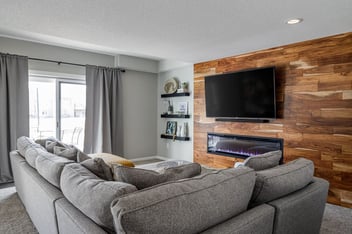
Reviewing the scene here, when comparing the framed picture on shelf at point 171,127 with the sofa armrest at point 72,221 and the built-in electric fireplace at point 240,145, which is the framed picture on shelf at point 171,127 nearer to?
the built-in electric fireplace at point 240,145

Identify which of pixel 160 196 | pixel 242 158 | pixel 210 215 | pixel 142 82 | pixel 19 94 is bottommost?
pixel 242 158

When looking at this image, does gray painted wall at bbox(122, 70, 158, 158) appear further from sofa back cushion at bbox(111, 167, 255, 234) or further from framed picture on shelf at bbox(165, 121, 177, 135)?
sofa back cushion at bbox(111, 167, 255, 234)

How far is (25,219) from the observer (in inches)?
104

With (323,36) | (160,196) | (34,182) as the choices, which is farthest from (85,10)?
(323,36)

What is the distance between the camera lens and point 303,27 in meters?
2.88

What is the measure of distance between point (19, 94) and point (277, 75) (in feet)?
14.7

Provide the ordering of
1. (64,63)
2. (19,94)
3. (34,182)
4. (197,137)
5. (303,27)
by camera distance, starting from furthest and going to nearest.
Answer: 1. (197,137)
2. (64,63)
3. (19,94)
4. (303,27)
5. (34,182)

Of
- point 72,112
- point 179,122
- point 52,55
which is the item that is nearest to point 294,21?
point 179,122

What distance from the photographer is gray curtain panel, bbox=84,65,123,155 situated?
198 inches

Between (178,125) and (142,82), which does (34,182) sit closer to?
(178,125)

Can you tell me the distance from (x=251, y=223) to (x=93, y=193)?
2.73 ft

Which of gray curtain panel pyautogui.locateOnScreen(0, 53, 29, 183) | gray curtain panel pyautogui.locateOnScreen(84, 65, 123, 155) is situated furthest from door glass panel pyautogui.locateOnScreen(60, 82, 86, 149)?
gray curtain panel pyautogui.locateOnScreen(0, 53, 29, 183)

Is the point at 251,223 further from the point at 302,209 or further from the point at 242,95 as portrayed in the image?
the point at 242,95

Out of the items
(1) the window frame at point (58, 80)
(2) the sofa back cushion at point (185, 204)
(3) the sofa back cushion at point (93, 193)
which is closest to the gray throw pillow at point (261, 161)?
(2) the sofa back cushion at point (185, 204)
